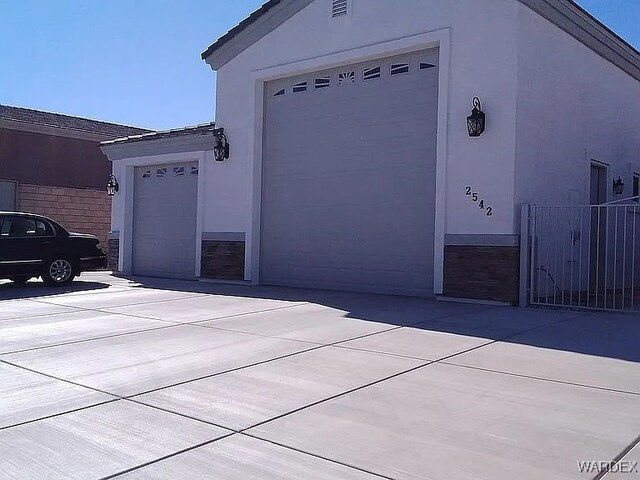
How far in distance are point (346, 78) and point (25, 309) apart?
25.7 feet

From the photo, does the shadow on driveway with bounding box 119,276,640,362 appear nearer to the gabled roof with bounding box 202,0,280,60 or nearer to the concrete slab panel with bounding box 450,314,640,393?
the concrete slab panel with bounding box 450,314,640,393

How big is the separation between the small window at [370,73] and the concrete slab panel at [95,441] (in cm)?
987

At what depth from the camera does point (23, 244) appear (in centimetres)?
1402

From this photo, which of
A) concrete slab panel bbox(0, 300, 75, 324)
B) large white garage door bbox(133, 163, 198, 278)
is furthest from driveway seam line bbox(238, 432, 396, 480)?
large white garage door bbox(133, 163, 198, 278)

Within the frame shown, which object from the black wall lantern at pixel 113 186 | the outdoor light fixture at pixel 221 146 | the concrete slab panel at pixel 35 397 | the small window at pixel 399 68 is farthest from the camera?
the black wall lantern at pixel 113 186

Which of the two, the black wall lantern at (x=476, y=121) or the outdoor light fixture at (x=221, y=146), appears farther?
the outdoor light fixture at (x=221, y=146)

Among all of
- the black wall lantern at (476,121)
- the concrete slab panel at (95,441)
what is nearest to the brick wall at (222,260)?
the black wall lantern at (476,121)

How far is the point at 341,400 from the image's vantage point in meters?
5.11

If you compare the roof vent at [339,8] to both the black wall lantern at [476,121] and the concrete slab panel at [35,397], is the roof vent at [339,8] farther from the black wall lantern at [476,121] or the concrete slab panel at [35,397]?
the concrete slab panel at [35,397]

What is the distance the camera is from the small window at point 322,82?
13991 mm

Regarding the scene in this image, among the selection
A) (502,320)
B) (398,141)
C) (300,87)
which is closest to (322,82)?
(300,87)

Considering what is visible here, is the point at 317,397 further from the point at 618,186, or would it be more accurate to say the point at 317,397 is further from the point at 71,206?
the point at 71,206

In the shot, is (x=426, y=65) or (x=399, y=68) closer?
(x=426, y=65)

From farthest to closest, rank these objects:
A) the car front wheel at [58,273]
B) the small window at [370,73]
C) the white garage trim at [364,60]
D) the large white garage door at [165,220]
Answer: the large white garage door at [165,220] < the car front wheel at [58,273] < the small window at [370,73] < the white garage trim at [364,60]
